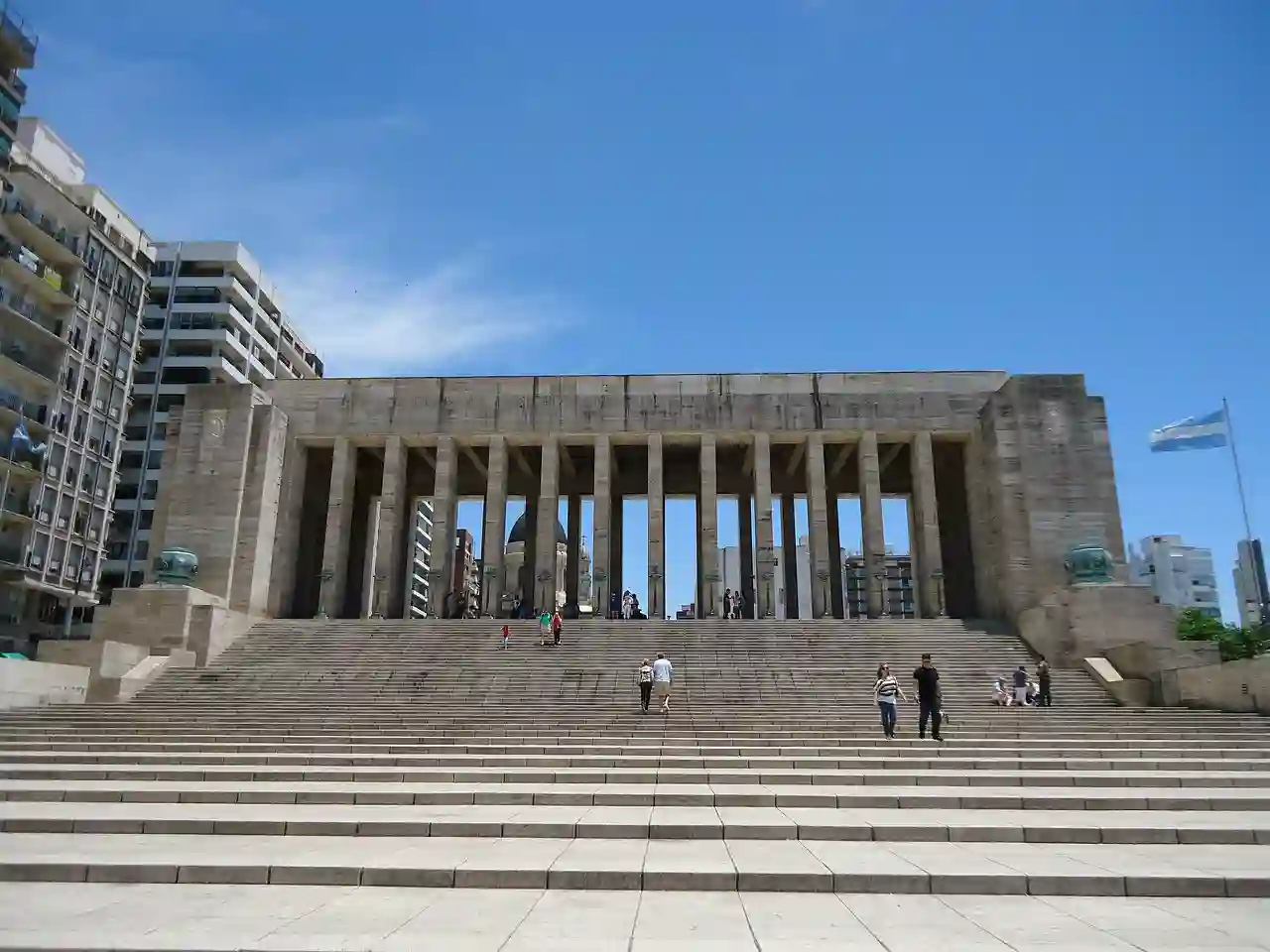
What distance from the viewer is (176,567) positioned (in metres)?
27.7

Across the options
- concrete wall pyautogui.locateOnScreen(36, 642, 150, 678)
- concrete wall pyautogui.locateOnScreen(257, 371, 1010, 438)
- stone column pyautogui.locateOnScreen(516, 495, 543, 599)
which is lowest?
concrete wall pyautogui.locateOnScreen(36, 642, 150, 678)

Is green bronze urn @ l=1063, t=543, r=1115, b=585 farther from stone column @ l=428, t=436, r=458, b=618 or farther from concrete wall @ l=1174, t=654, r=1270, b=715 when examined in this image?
stone column @ l=428, t=436, r=458, b=618

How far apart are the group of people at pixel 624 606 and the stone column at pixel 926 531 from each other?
10719 millimetres

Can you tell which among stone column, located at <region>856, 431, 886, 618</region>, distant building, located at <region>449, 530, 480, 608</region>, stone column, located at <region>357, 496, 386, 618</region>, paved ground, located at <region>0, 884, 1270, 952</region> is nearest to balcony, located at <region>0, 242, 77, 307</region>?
stone column, located at <region>357, 496, 386, 618</region>

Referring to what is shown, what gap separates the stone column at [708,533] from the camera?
3388 centimetres

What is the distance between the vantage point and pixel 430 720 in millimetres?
17562

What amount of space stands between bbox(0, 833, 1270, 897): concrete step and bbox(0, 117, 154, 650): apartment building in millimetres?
38578

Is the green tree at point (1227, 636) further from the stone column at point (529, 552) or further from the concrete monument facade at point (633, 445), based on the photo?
the stone column at point (529, 552)

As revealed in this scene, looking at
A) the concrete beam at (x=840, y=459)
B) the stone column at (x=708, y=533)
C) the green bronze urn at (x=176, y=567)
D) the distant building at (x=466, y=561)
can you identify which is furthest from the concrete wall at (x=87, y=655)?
the distant building at (x=466, y=561)

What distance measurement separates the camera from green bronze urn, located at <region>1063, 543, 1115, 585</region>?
87.4 ft

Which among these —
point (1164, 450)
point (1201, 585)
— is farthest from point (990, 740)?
point (1201, 585)

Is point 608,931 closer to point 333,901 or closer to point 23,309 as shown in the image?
point 333,901

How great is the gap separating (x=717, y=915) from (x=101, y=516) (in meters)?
49.3

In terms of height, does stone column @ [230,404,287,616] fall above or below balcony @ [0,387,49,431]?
below
